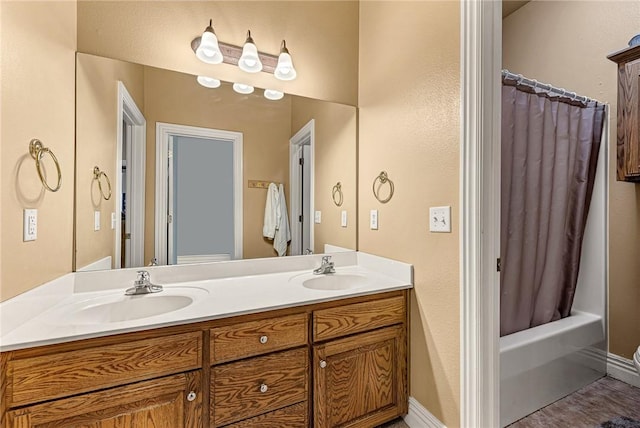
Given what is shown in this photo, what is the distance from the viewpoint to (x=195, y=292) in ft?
4.41

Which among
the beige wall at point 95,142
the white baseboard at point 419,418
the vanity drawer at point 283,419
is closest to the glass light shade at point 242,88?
the beige wall at point 95,142

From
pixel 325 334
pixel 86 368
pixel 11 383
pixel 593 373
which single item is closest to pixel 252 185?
pixel 325 334

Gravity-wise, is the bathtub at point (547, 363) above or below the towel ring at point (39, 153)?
below

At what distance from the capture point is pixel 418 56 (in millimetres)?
1452

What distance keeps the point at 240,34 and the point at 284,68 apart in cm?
31

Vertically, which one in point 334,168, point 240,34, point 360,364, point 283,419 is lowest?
point 283,419

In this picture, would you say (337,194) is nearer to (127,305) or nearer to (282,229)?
(282,229)

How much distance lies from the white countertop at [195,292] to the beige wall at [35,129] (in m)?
0.10

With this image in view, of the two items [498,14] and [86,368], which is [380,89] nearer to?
[498,14]

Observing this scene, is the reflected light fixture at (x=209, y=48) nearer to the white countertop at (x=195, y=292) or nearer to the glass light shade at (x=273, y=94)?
the glass light shade at (x=273, y=94)

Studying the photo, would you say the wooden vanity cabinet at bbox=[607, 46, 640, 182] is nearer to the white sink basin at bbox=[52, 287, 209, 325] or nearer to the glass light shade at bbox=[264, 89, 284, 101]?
the glass light shade at bbox=[264, 89, 284, 101]

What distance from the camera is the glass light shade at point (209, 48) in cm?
152

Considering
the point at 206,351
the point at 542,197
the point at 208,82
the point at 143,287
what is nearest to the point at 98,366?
the point at 206,351

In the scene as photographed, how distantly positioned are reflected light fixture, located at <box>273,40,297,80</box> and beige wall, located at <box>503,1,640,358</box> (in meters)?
2.06
